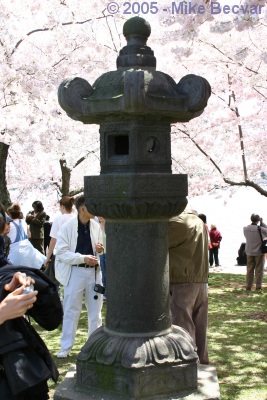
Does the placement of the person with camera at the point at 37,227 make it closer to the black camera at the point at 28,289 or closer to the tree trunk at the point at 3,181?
Answer: the tree trunk at the point at 3,181

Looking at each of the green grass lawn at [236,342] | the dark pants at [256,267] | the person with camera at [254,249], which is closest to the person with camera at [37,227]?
the green grass lawn at [236,342]

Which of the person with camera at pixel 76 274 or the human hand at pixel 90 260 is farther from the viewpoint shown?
the person with camera at pixel 76 274

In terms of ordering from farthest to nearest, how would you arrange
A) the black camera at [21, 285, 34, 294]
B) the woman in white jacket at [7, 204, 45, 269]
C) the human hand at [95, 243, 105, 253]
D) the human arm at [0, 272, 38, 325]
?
the woman in white jacket at [7, 204, 45, 269] < the human hand at [95, 243, 105, 253] < the black camera at [21, 285, 34, 294] < the human arm at [0, 272, 38, 325]

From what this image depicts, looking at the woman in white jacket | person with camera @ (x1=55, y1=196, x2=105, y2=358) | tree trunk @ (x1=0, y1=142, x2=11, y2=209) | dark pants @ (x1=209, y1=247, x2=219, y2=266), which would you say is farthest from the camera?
dark pants @ (x1=209, y1=247, x2=219, y2=266)

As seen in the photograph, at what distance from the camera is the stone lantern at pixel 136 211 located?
4.00 m

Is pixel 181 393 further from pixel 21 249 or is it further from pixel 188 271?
pixel 21 249

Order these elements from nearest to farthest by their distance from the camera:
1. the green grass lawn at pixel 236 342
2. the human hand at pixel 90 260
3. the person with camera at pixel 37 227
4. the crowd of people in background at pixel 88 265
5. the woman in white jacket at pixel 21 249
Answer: the crowd of people in background at pixel 88 265
the green grass lawn at pixel 236 342
the human hand at pixel 90 260
the woman in white jacket at pixel 21 249
the person with camera at pixel 37 227

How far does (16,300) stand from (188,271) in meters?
2.82

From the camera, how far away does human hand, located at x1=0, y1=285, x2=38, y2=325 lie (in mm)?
2938

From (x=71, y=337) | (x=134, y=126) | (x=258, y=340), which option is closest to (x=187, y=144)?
(x=258, y=340)

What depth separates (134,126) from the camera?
13.5ft

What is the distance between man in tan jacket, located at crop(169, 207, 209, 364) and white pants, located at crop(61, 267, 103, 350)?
1685mm

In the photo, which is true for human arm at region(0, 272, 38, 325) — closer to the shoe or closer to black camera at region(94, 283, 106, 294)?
black camera at region(94, 283, 106, 294)

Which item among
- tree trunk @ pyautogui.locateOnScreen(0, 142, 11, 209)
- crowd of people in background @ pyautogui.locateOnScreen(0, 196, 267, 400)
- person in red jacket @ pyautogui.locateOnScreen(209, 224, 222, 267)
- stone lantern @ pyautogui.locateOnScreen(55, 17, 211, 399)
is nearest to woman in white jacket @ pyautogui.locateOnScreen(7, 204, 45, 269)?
crowd of people in background @ pyautogui.locateOnScreen(0, 196, 267, 400)
